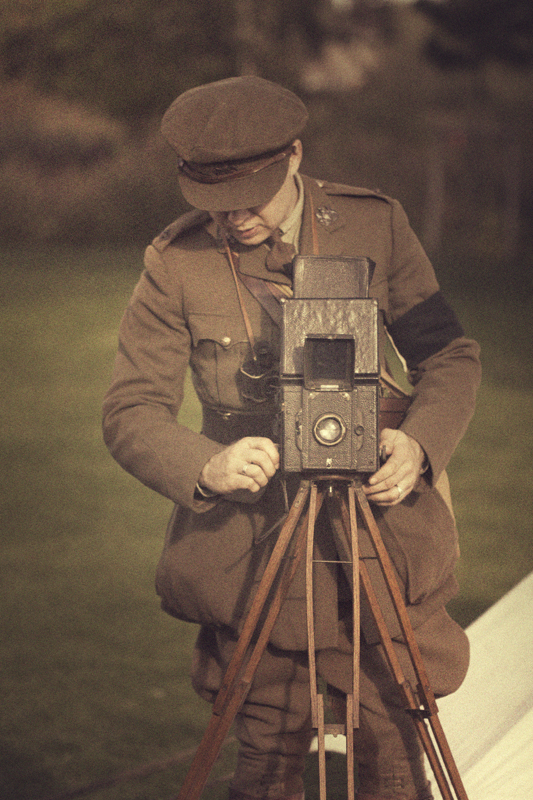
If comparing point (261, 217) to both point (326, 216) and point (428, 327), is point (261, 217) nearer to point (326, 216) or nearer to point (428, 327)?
point (326, 216)

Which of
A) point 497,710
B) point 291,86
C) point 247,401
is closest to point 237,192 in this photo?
point 247,401

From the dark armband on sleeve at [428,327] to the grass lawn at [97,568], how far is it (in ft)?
4.57

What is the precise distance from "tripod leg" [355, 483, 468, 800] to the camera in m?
0.10

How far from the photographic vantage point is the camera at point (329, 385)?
1.72 m

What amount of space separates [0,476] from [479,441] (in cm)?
276

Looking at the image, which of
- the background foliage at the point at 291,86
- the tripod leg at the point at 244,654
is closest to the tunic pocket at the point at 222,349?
the tripod leg at the point at 244,654

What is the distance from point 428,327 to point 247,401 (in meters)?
0.42

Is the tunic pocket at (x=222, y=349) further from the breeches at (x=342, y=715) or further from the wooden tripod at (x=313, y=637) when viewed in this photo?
the breeches at (x=342, y=715)

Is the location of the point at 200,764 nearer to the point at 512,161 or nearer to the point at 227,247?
the point at 227,247

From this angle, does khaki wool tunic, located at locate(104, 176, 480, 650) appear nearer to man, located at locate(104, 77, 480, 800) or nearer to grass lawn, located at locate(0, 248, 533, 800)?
man, located at locate(104, 77, 480, 800)

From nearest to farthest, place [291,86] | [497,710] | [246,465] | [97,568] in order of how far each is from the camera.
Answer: [246,465] < [497,710] < [97,568] < [291,86]

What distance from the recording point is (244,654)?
183 cm

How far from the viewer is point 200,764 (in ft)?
6.00

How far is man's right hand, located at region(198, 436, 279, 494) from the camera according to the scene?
5.92 ft
